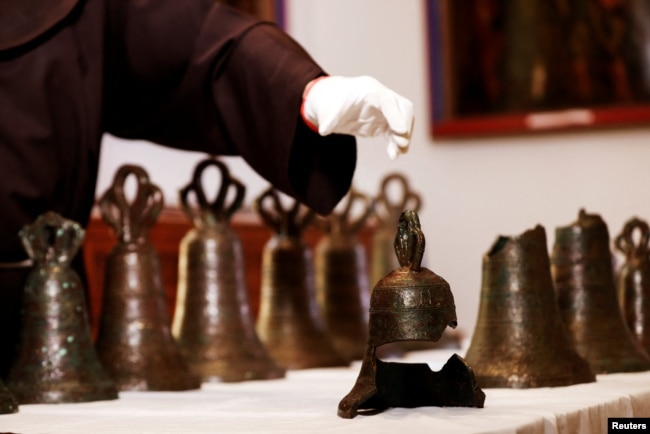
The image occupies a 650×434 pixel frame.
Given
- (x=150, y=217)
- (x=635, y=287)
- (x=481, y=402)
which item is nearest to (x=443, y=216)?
(x=635, y=287)

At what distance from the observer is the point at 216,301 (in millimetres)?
1952

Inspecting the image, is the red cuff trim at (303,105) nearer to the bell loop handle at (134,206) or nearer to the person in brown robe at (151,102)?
the person in brown robe at (151,102)

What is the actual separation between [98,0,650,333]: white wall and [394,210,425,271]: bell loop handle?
2.69m

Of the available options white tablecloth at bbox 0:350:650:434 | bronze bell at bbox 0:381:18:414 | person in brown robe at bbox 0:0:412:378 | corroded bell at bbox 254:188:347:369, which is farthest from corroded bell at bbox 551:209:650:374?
bronze bell at bbox 0:381:18:414

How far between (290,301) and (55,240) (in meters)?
0.64

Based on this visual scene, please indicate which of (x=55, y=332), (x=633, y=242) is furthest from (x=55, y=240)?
(x=633, y=242)

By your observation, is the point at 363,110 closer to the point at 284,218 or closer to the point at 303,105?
the point at 303,105

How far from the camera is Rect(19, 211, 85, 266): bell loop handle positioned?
1.58 metres

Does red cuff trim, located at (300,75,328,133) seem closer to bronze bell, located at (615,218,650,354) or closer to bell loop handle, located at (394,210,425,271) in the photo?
bell loop handle, located at (394,210,425,271)

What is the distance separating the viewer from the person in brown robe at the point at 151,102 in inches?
68.9

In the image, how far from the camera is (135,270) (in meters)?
1.79

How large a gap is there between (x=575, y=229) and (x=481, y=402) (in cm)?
59

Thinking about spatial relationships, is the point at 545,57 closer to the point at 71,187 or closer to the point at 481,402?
the point at 71,187

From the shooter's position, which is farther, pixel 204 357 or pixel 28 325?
pixel 204 357
